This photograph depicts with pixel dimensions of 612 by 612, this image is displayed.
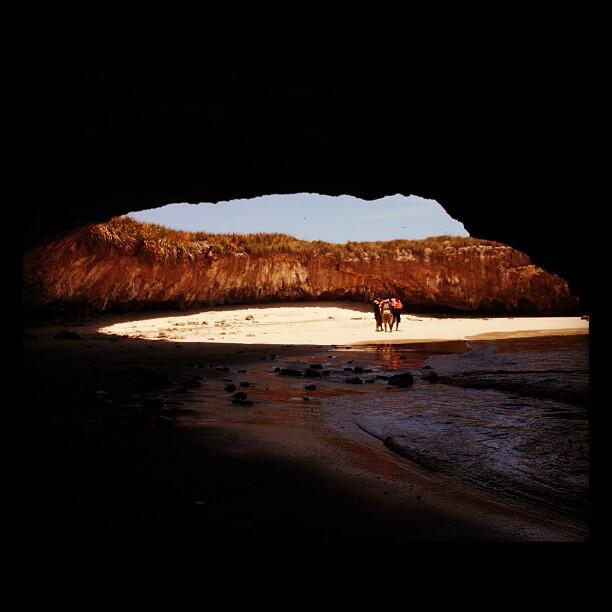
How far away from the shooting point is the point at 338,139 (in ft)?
22.4

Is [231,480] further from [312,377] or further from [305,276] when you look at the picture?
[305,276]

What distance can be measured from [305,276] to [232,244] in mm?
5617

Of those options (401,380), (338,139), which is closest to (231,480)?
(401,380)

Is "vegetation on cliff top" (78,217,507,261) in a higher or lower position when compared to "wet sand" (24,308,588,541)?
higher

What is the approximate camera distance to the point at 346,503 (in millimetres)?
2898

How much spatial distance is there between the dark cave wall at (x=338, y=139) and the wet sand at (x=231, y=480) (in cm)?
182

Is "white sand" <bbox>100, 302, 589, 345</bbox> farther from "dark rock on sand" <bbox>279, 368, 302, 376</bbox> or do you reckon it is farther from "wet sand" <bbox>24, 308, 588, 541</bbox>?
"wet sand" <bbox>24, 308, 588, 541</bbox>

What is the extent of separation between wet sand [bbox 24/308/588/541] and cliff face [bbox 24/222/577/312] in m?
17.6

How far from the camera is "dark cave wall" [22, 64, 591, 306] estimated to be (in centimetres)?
385

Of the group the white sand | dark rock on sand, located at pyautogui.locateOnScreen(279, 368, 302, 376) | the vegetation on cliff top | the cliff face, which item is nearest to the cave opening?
dark rock on sand, located at pyautogui.locateOnScreen(279, 368, 302, 376)

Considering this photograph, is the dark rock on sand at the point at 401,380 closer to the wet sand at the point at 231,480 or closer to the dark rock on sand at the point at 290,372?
the wet sand at the point at 231,480

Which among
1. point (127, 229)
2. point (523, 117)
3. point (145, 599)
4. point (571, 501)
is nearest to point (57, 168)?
point (523, 117)

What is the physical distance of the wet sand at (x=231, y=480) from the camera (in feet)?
8.20

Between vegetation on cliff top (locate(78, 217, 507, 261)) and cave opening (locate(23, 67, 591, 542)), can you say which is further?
vegetation on cliff top (locate(78, 217, 507, 261))
